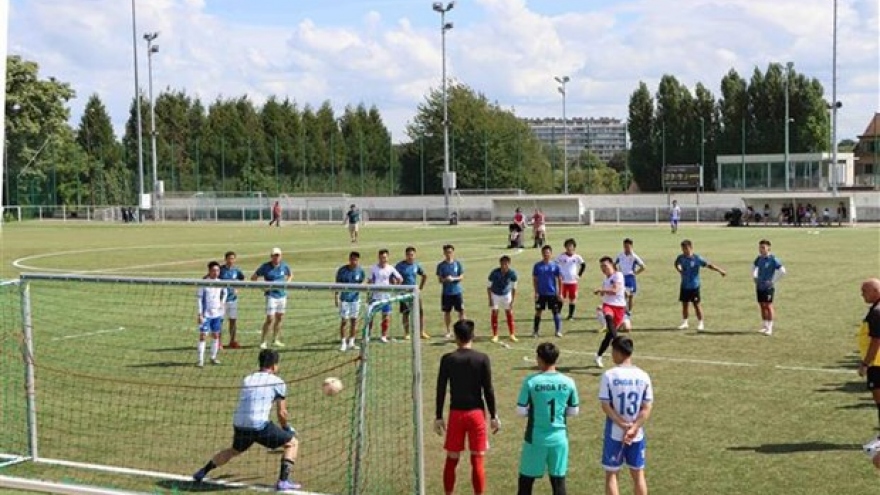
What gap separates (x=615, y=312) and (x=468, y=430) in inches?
310

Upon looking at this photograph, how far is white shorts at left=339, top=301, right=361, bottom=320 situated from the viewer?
18.7 metres

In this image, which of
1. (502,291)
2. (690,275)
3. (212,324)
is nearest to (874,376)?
(502,291)

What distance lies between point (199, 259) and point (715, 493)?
31465 millimetres

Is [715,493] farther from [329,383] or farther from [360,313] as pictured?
[360,313]

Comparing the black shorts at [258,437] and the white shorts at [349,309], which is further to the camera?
the white shorts at [349,309]

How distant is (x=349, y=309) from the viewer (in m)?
18.7

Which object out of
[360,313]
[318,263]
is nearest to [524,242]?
[318,263]

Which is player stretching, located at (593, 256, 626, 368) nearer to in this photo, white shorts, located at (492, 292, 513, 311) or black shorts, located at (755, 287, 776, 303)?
white shorts, located at (492, 292, 513, 311)

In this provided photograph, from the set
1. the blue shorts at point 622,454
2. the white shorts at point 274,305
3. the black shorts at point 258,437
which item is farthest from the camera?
the white shorts at point 274,305

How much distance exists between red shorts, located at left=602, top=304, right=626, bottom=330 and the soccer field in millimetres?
884

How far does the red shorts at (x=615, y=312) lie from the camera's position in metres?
17.2

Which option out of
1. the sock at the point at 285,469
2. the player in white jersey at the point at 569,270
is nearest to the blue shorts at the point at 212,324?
the sock at the point at 285,469

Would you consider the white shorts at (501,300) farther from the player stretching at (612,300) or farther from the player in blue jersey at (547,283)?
the player stretching at (612,300)

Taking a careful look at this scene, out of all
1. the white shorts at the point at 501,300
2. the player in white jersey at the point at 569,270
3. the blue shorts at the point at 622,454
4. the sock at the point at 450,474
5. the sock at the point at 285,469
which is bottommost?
the sock at the point at 285,469
